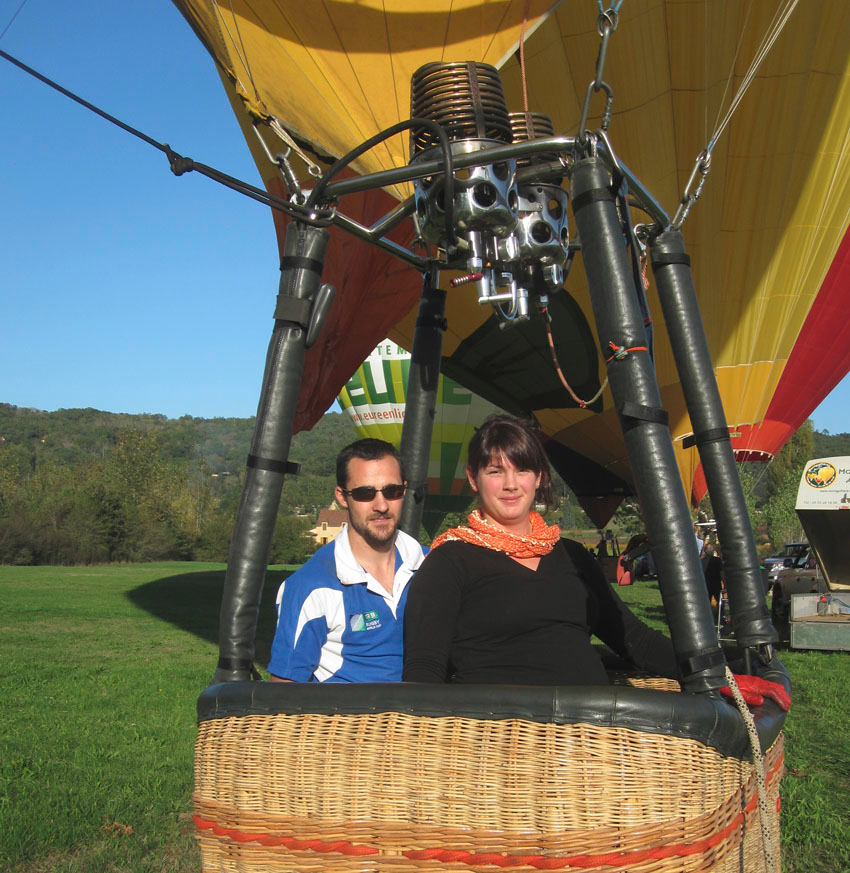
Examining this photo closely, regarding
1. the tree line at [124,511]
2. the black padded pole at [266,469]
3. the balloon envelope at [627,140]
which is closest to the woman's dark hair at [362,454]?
the black padded pole at [266,469]

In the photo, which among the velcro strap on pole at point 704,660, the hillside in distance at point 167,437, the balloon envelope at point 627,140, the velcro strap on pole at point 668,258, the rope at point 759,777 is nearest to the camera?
the rope at point 759,777

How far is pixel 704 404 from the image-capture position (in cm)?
230

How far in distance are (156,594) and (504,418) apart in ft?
44.5

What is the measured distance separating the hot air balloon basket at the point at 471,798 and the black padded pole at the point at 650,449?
24cm

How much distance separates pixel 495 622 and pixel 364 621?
403 millimetres

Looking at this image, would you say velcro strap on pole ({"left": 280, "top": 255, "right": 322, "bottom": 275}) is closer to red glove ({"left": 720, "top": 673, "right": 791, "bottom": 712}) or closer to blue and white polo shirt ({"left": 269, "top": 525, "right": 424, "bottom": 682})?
blue and white polo shirt ({"left": 269, "top": 525, "right": 424, "bottom": 682})

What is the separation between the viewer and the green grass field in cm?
315

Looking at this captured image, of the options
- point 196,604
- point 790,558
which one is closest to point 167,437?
point 790,558

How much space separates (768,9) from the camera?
644cm

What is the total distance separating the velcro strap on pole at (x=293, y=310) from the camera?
7.10ft

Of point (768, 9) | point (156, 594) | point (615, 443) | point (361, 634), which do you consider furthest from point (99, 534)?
point (361, 634)

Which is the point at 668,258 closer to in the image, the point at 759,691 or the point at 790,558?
the point at 759,691

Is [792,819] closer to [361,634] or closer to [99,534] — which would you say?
[361,634]

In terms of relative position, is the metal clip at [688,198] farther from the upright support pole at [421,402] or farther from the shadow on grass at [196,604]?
the shadow on grass at [196,604]
